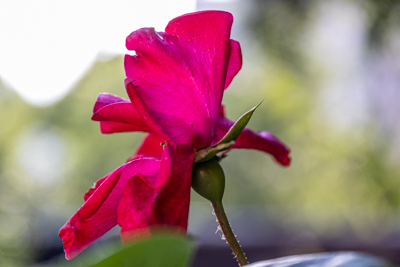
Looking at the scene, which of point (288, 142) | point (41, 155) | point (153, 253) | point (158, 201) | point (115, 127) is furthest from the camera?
point (41, 155)

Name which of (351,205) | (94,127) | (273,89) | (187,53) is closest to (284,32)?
(273,89)

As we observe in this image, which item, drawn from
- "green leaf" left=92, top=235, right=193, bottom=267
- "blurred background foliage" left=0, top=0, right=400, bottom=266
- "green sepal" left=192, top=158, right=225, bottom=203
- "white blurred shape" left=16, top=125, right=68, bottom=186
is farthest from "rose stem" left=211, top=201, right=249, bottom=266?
"white blurred shape" left=16, top=125, right=68, bottom=186

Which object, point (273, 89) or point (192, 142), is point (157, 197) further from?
point (273, 89)

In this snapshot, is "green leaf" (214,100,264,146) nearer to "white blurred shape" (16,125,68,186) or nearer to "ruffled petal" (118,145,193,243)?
"ruffled petal" (118,145,193,243)

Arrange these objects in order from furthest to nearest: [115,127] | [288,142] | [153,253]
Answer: [288,142] → [115,127] → [153,253]

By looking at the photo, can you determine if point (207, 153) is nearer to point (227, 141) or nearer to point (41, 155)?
point (227, 141)

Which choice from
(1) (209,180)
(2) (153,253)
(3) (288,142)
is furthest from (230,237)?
(3) (288,142)
